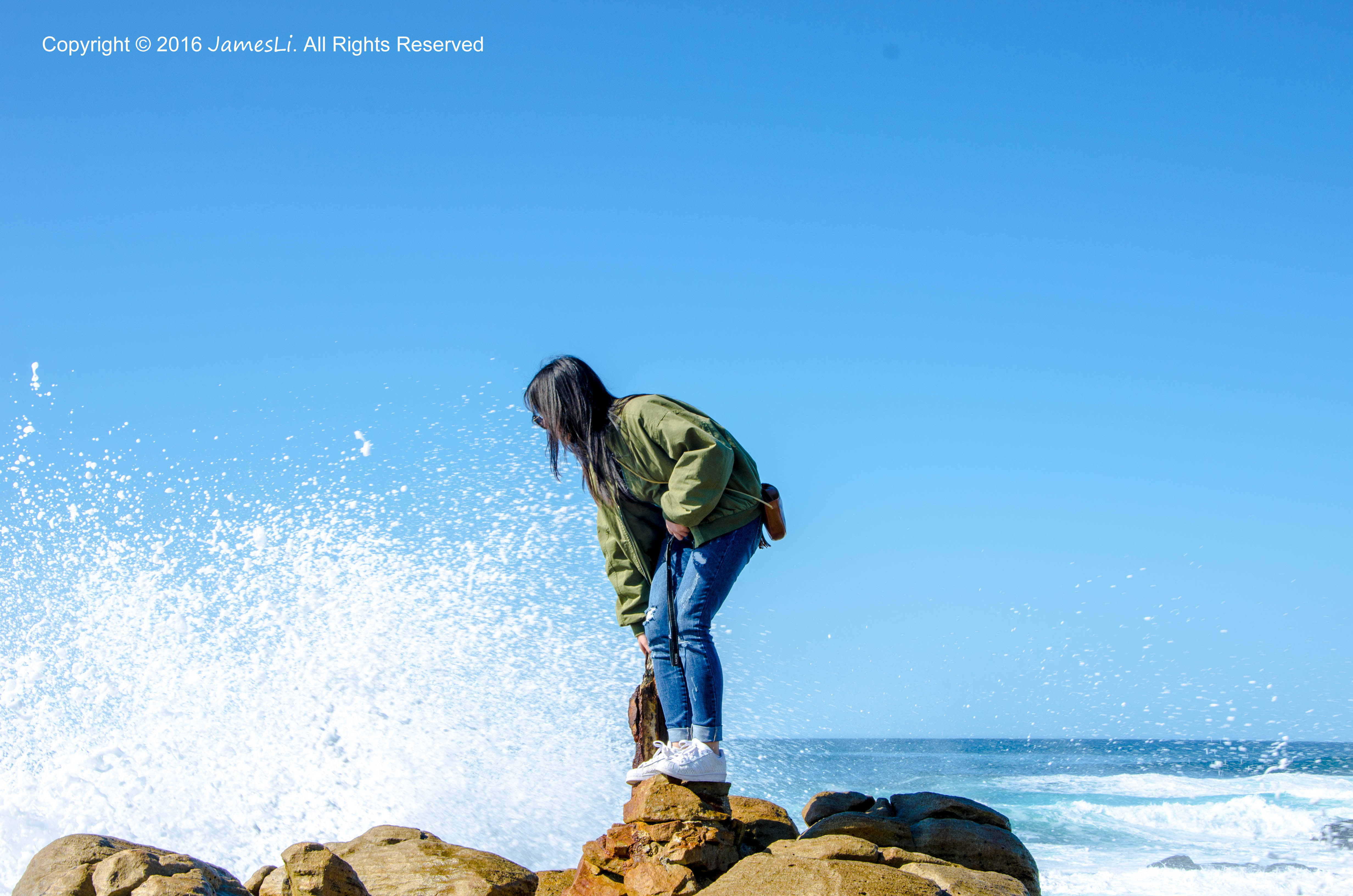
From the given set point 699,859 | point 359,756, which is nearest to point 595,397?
point 699,859

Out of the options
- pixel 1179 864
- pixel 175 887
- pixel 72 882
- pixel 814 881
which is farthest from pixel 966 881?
pixel 1179 864

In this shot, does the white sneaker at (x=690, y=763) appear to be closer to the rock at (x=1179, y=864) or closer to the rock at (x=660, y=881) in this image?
the rock at (x=660, y=881)

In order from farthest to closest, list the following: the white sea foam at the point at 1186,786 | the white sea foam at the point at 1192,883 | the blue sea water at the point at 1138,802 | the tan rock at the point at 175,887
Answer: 1. the white sea foam at the point at 1186,786
2. the blue sea water at the point at 1138,802
3. the white sea foam at the point at 1192,883
4. the tan rock at the point at 175,887

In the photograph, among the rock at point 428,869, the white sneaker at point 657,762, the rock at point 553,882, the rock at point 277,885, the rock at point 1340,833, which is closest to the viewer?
the rock at point 277,885

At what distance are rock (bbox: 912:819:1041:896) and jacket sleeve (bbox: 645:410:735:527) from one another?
228 cm

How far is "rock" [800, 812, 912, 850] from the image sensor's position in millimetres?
4445

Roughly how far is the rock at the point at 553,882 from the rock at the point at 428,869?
0.17ft

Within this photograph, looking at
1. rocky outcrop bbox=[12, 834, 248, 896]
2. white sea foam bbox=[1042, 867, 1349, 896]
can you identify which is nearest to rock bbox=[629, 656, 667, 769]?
rocky outcrop bbox=[12, 834, 248, 896]

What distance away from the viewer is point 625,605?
4023 mm

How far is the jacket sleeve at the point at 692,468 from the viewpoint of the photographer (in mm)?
3445

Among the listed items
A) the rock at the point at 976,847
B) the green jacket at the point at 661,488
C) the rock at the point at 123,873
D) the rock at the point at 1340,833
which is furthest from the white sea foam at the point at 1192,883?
the rock at the point at 123,873

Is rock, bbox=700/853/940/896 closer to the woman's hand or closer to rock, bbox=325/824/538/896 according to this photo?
rock, bbox=325/824/538/896

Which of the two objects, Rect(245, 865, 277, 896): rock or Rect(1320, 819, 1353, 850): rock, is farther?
Rect(1320, 819, 1353, 850): rock

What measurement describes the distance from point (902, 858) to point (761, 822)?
0.81 m
